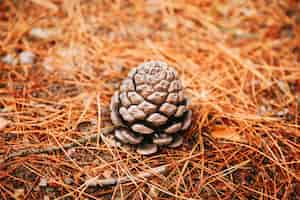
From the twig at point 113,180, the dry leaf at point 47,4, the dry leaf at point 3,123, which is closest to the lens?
the twig at point 113,180

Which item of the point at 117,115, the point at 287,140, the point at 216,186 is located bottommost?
the point at 216,186

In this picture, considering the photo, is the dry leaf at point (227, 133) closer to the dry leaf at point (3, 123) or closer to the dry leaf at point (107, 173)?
the dry leaf at point (107, 173)

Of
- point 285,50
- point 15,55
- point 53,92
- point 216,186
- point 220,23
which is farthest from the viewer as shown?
point 220,23

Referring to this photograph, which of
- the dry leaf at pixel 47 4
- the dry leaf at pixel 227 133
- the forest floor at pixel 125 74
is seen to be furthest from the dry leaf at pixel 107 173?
the dry leaf at pixel 47 4

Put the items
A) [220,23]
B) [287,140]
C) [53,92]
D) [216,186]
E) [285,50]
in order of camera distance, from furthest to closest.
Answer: [220,23]
[285,50]
[53,92]
[287,140]
[216,186]

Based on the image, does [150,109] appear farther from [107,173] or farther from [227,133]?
[227,133]

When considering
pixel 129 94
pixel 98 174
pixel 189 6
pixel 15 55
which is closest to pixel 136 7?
pixel 189 6

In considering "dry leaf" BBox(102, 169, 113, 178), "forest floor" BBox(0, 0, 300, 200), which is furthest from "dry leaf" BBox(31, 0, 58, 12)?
"dry leaf" BBox(102, 169, 113, 178)

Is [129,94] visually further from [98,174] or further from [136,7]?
[136,7]
